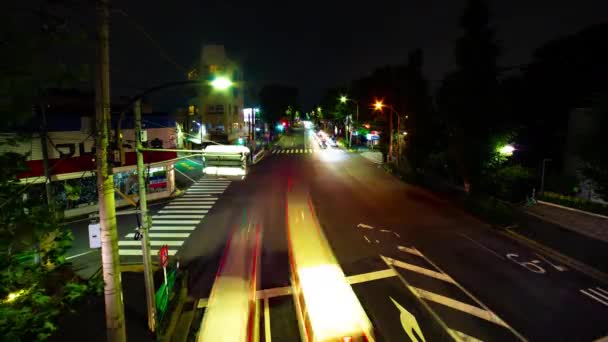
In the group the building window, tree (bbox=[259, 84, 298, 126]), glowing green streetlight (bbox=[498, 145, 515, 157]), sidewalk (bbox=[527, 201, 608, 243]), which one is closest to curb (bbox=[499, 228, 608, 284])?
sidewalk (bbox=[527, 201, 608, 243])

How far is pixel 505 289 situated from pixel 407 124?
27.7m

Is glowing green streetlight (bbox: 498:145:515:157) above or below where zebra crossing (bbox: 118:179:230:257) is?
above

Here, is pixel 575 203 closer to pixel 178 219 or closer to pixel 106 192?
pixel 178 219

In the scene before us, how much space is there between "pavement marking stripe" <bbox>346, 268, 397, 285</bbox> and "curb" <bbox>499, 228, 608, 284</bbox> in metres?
7.89

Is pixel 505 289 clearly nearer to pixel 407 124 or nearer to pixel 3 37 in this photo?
pixel 3 37

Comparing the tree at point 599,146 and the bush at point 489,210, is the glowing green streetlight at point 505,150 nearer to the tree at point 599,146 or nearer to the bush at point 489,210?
the bush at point 489,210

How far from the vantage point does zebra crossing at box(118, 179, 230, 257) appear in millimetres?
18766

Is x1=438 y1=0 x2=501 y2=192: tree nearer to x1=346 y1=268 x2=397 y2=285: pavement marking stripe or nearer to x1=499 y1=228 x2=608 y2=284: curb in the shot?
x1=499 y1=228 x2=608 y2=284: curb

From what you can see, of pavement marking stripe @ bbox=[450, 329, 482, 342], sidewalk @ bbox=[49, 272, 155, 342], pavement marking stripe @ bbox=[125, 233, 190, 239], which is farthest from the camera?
pavement marking stripe @ bbox=[125, 233, 190, 239]

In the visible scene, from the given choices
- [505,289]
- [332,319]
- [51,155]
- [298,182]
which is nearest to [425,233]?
[505,289]

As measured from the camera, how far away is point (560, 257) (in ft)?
52.7

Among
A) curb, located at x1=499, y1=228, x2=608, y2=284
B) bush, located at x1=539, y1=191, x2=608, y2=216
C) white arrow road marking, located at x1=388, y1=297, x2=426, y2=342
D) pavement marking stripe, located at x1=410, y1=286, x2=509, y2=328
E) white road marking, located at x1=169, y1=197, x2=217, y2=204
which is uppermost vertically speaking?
bush, located at x1=539, y1=191, x2=608, y2=216

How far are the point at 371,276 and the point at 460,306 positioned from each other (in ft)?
11.6

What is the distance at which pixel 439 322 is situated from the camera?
36.3 feet
